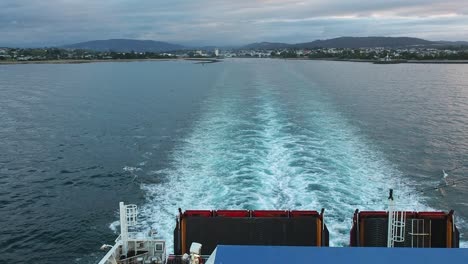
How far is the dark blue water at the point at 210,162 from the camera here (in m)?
21.2

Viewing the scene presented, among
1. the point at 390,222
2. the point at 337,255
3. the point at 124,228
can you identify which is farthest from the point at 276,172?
the point at 337,255

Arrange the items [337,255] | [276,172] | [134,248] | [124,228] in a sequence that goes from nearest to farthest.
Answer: [337,255] → [124,228] → [134,248] → [276,172]

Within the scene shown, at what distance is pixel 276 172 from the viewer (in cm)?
2570

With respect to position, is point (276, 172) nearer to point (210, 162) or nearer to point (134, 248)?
point (210, 162)

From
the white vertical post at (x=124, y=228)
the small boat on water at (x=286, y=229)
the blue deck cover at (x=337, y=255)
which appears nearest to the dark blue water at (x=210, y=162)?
the small boat on water at (x=286, y=229)

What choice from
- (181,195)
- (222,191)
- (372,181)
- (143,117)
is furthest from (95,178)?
(143,117)

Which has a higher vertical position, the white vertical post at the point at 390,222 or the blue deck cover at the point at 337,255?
the blue deck cover at the point at 337,255

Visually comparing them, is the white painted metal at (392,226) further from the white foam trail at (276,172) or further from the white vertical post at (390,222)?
the white foam trail at (276,172)

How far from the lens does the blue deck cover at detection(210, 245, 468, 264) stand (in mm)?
9125

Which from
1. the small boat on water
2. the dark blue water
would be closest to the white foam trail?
the dark blue water

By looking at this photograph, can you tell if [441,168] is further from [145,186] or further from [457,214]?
[145,186]

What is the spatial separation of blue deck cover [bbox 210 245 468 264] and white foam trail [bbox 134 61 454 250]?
8512 millimetres

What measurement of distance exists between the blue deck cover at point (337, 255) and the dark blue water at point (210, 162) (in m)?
8.58

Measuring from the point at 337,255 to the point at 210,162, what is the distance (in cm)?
1903
